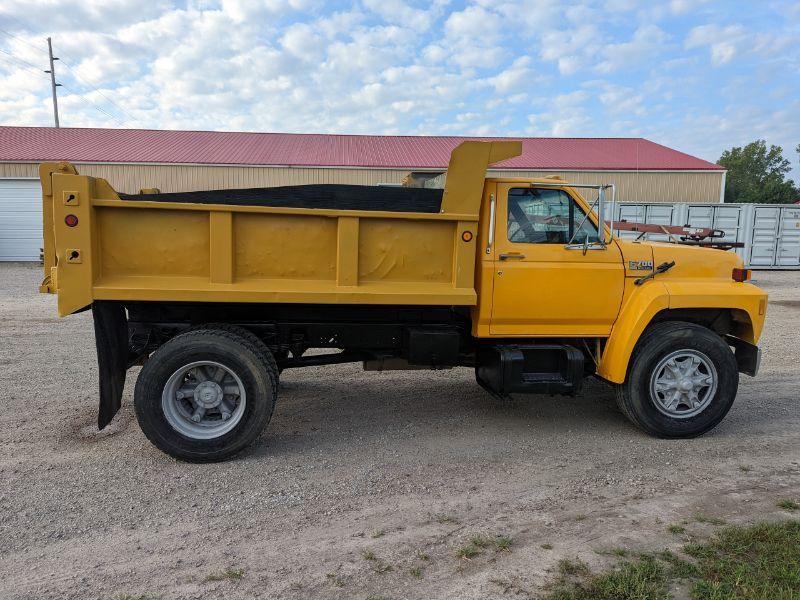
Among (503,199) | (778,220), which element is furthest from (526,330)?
(778,220)

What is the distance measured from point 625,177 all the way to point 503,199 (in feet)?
72.2

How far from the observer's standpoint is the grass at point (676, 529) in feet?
11.6

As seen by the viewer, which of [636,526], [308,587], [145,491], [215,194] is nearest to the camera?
[308,587]

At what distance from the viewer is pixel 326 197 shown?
4543 mm

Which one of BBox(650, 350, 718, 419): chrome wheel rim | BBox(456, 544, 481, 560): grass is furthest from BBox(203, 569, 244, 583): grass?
BBox(650, 350, 718, 419): chrome wheel rim

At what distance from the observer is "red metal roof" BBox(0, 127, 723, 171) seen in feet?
78.3

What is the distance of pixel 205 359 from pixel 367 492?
1.60m

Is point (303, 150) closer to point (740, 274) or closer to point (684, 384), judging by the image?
point (740, 274)

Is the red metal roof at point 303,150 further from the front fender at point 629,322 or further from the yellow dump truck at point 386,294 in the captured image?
the front fender at point 629,322

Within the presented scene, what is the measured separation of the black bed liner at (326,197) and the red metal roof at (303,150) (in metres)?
19.2

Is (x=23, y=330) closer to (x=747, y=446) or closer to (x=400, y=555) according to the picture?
(x=400, y=555)

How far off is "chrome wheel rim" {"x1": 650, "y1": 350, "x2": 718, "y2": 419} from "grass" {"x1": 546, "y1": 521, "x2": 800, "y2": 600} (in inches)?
66.1

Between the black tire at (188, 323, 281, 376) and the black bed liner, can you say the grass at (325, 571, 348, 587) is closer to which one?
the black tire at (188, 323, 281, 376)

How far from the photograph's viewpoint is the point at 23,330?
9281mm
